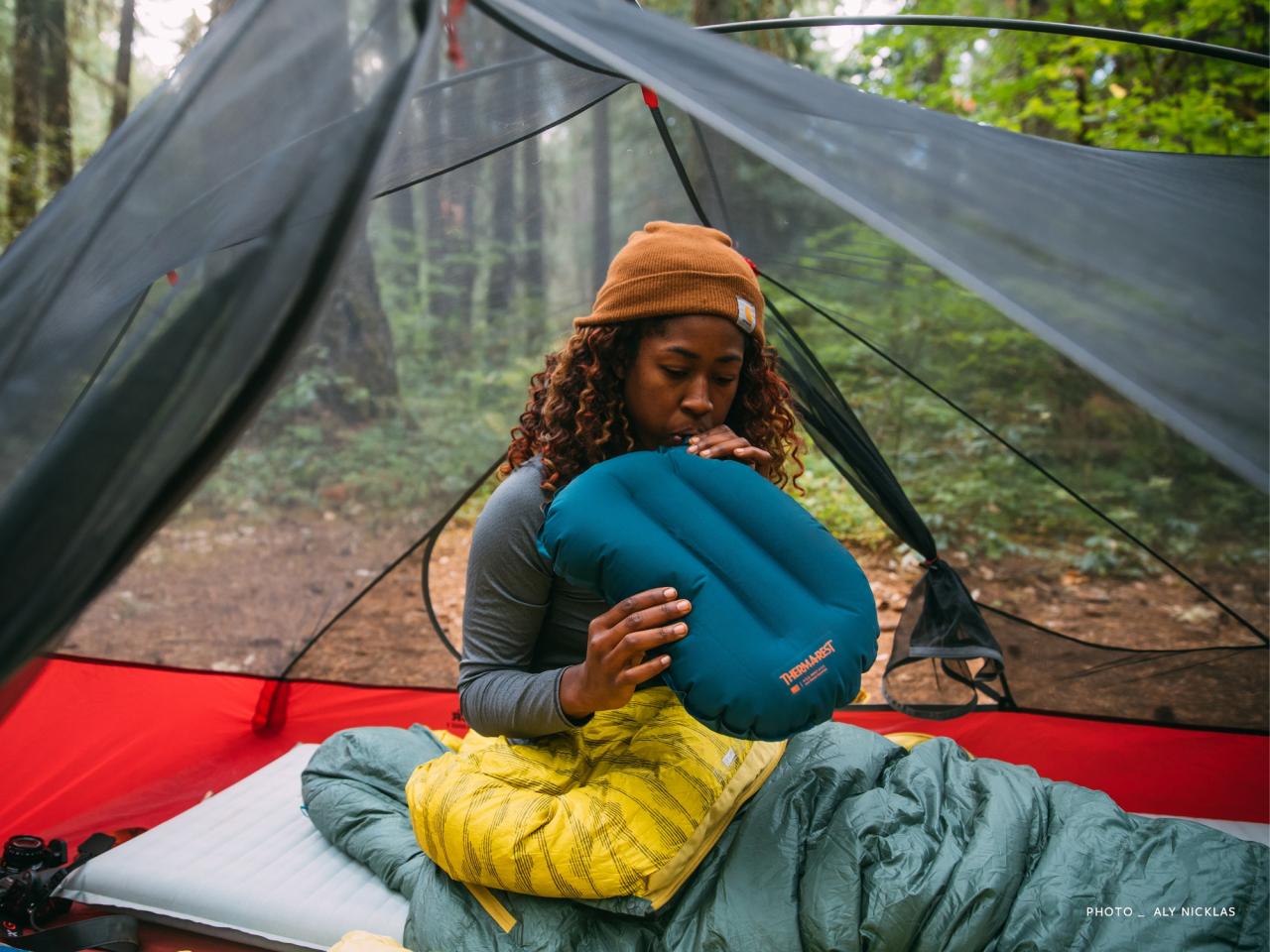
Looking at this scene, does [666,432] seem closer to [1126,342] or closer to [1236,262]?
[1126,342]

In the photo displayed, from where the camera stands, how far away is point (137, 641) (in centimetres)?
243

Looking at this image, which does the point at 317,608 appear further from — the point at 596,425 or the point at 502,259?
the point at 596,425

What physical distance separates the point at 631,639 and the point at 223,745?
1.82 m

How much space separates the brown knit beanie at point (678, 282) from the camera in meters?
1.48

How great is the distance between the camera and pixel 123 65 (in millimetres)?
6723

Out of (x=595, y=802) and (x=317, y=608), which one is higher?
(x=595, y=802)

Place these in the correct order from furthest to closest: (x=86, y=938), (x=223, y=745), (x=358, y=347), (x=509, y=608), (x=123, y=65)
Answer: (x=123, y=65) < (x=223, y=745) < (x=358, y=347) < (x=86, y=938) < (x=509, y=608)

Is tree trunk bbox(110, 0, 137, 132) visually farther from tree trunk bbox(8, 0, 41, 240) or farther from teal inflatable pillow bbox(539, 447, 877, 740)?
teal inflatable pillow bbox(539, 447, 877, 740)

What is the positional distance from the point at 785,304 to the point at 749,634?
1408mm

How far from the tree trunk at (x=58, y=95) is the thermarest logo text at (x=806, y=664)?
7.30 metres

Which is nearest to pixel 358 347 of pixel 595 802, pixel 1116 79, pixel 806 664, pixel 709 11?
pixel 595 802

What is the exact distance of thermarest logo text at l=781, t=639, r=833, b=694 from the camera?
3.95ft

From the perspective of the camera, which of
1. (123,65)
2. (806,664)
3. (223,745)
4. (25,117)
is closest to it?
(806,664)

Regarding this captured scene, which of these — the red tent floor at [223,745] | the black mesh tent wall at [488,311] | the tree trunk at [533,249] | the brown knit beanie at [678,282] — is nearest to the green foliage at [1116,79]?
the black mesh tent wall at [488,311]
